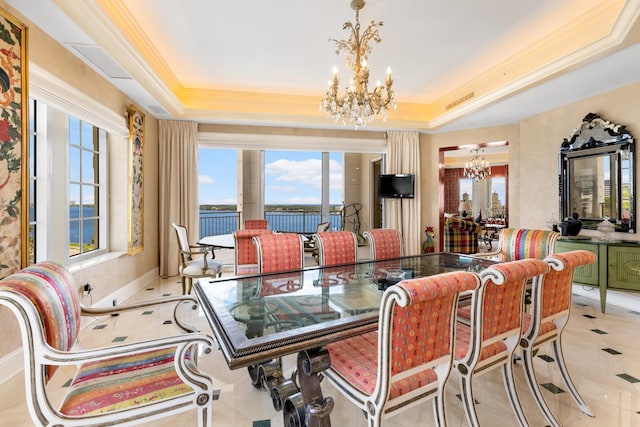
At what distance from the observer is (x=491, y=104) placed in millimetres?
4238

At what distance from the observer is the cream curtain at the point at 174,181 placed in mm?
5027

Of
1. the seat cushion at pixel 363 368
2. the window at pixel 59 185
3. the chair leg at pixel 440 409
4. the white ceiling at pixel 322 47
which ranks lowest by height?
the chair leg at pixel 440 409

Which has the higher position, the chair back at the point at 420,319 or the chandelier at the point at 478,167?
the chandelier at the point at 478,167

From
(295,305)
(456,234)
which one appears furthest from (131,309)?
(456,234)

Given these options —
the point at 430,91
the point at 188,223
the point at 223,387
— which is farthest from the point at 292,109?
the point at 223,387

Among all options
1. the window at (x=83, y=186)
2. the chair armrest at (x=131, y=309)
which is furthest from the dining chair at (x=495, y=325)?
the window at (x=83, y=186)

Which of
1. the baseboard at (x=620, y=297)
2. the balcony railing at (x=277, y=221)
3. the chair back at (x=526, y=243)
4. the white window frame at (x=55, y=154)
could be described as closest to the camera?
the white window frame at (x=55, y=154)

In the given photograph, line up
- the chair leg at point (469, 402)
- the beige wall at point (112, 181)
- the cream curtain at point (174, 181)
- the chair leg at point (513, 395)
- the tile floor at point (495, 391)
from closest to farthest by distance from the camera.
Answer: the chair leg at point (469, 402), the chair leg at point (513, 395), the tile floor at point (495, 391), the beige wall at point (112, 181), the cream curtain at point (174, 181)

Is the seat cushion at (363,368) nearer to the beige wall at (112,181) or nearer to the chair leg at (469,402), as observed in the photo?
the chair leg at (469,402)

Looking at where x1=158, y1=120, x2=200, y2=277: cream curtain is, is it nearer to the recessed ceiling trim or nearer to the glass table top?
the recessed ceiling trim

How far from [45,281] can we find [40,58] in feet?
7.04

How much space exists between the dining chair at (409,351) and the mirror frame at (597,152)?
374cm

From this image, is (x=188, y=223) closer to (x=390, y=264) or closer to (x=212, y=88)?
(x=212, y=88)

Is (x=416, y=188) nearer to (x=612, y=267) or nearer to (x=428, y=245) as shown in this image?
(x=428, y=245)
